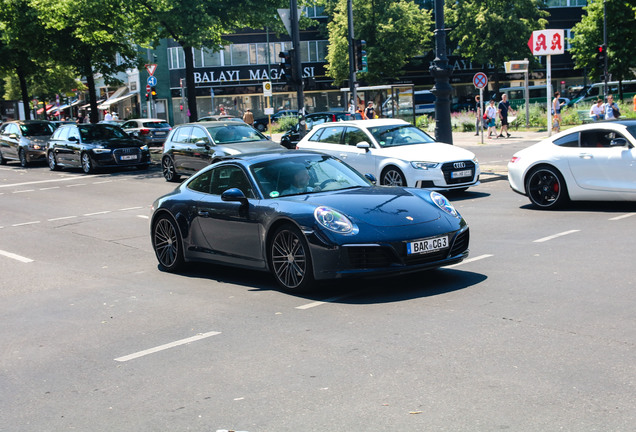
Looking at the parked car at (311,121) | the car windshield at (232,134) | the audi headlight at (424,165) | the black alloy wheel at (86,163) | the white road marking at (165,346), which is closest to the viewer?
the white road marking at (165,346)

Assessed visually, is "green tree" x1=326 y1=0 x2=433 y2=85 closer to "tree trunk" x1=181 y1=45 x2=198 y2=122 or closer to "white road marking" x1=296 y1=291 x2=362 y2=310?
"tree trunk" x1=181 y1=45 x2=198 y2=122

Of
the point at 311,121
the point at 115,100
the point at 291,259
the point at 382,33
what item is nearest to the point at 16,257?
the point at 291,259

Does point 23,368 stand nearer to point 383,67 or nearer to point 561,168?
point 561,168

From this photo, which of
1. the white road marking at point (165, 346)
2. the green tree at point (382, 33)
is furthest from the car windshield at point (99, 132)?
the green tree at point (382, 33)

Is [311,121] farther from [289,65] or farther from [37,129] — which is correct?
[37,129]

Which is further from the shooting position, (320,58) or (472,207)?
(320,58)

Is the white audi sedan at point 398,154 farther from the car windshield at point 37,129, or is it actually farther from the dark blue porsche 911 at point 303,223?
the car windshield at point 37,129

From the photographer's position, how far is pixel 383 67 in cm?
6800

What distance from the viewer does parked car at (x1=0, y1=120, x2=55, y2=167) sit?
99.4ft

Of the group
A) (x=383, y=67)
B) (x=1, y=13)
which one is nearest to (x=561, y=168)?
(x=1, y=13)

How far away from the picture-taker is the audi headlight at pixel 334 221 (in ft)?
24.1

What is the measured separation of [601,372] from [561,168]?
8.28 metres

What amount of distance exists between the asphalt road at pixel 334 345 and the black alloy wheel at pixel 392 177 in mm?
4998

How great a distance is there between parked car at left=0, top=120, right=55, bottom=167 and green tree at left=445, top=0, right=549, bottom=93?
41740 mm
